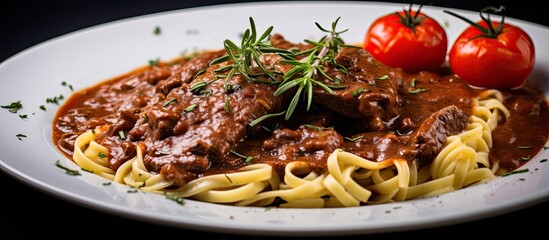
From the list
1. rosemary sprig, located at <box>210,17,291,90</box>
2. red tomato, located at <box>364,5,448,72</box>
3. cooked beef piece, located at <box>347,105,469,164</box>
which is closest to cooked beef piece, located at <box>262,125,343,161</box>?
cooked beef piece, located at <box>347,105,469,164</box>

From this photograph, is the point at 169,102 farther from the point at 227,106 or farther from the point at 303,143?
the point at 303,143

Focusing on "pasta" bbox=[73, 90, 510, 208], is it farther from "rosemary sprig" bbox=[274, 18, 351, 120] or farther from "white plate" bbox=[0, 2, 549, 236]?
"rosemary sprig" bbox=[274, 18, 351, 120]

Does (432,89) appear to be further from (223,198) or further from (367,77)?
(223,198)

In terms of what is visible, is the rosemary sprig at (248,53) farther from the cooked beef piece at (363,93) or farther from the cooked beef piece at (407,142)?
the cooked beef piece at (407,142)

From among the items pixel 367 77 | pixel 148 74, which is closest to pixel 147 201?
pixel 367 77

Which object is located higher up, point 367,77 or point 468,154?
point 367,77

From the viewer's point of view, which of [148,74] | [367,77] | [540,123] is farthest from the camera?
[148,74]

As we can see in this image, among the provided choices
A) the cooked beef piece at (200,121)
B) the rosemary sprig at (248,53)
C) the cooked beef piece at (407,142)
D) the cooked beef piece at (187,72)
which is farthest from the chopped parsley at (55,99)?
the cooked beef piece at (407,142)
